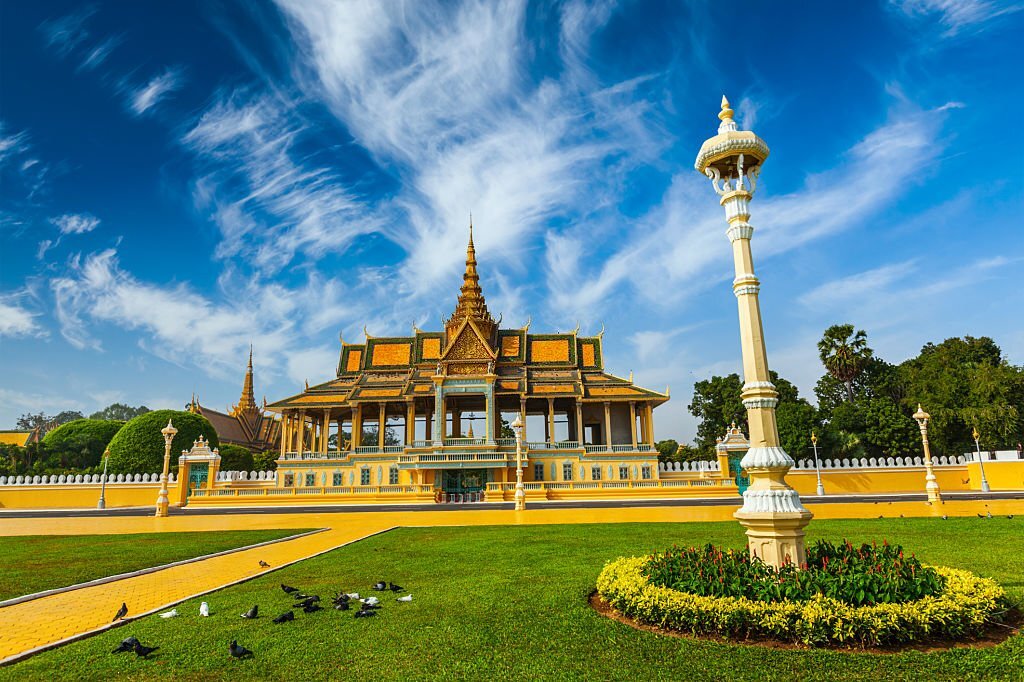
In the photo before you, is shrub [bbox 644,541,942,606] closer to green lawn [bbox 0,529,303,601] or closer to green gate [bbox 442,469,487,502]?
green lawn [bbox 0,529,303,601]

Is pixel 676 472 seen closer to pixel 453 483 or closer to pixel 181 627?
pixel 453 483

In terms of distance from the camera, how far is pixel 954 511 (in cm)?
1922

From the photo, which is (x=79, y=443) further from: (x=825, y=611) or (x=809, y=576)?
(x=825, y=611)

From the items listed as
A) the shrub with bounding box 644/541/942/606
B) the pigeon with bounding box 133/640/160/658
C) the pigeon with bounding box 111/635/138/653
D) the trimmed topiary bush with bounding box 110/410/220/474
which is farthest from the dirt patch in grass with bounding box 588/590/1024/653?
the trimmed topiary bush with bounding box 110/410/220/474

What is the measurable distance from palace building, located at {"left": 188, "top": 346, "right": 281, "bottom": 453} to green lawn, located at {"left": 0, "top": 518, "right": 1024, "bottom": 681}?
202ft

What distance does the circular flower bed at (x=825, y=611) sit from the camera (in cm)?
526

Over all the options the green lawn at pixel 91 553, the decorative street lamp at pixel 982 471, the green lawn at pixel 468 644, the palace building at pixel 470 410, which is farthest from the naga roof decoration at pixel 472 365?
the green lawn at pixel 468 644

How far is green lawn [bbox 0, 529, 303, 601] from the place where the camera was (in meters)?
9.91

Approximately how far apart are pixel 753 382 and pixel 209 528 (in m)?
18.2

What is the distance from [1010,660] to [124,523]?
25368mm

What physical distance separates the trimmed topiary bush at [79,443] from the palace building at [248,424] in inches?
445

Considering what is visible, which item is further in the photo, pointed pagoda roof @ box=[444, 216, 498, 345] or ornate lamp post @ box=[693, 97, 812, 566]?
pointed pagoda roof @ box=[444, 216, 498, 345]

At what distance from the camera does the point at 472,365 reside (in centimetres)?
4303

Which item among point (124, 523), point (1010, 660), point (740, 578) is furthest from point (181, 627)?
point (124, 523)
